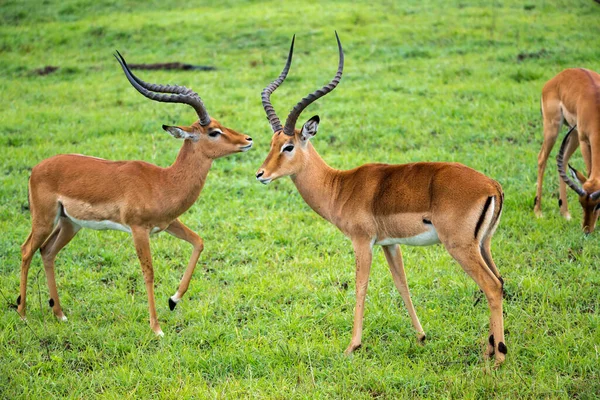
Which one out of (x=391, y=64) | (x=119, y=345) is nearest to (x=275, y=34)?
(x=391, y=64)

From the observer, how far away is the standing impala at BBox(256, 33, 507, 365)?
3.95m

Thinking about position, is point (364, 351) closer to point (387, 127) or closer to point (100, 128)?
point (387, 127)

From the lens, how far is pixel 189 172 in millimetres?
5012

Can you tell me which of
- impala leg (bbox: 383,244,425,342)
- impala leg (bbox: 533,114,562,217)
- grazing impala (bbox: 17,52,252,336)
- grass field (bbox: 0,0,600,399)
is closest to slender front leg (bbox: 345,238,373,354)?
grass field (bbox: 0,0,600,399)

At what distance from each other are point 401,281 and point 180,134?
6.36 ft

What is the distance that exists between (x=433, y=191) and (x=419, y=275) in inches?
57.1

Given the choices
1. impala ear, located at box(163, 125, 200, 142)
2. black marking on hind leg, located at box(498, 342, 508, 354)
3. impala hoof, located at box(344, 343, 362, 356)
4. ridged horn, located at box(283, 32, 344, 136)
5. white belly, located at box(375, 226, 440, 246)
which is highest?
ridged horn, located at box(283, 32, 344, 136)

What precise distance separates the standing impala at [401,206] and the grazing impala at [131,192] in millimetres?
535

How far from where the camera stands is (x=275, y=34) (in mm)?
14016

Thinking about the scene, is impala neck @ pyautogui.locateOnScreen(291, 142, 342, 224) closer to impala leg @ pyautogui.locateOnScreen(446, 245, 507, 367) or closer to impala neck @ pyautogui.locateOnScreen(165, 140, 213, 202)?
impala neck @ pyautogui.locateOnScreen(165, 140, 213, 202)

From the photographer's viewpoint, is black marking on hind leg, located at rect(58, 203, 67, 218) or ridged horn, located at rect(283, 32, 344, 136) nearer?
ridged horn, located at rect(283, 32, 344, 136)

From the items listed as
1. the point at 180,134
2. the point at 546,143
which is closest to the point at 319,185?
the point at 180,134

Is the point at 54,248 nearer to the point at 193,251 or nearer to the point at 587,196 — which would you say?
the point at 193,251

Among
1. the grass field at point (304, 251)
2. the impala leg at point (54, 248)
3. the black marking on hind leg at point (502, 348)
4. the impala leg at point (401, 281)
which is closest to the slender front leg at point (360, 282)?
the grass field at point (304, 251)
